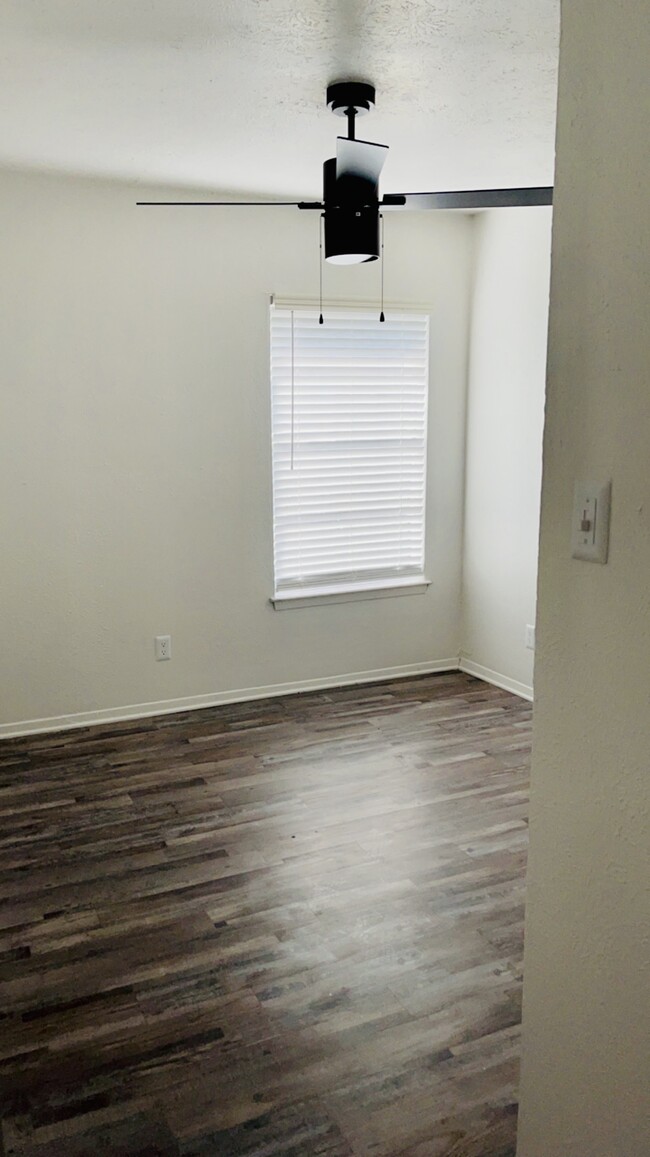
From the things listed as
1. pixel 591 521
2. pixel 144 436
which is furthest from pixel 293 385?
pixel 591 521

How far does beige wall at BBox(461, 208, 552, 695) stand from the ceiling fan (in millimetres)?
1712

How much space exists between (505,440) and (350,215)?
2208mm

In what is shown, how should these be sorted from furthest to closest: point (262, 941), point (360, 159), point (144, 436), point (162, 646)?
1. point (162, 646)
2. point (144, 436)
3. point (360, 159)
4. point (262, 941)

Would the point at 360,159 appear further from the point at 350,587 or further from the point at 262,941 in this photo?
the point at 350,587

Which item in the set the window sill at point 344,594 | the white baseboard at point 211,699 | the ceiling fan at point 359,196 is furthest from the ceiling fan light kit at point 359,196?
the white baseboard at point 211,699

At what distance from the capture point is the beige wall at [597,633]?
1299 millimetres

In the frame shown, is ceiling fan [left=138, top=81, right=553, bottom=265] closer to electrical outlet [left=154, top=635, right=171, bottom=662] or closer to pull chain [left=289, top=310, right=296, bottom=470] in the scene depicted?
pull chain [left=289, top=310, right=296, bottom=470]

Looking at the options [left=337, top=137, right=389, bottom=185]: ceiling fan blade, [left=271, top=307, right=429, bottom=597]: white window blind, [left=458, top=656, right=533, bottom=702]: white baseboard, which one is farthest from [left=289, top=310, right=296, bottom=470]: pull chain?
[left=337, top=137, right=389, bottom=185]: ceiling fan blade

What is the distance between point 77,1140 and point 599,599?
1.57 metres

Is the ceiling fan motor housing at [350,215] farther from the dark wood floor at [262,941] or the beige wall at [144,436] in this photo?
the dark wood floor at [262,941]

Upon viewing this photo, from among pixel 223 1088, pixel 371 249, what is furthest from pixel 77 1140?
Result: pixel 371 249

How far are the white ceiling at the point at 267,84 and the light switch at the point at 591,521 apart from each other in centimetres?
147

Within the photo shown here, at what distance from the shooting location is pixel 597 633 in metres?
1.40

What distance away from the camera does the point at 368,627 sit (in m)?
5.02
